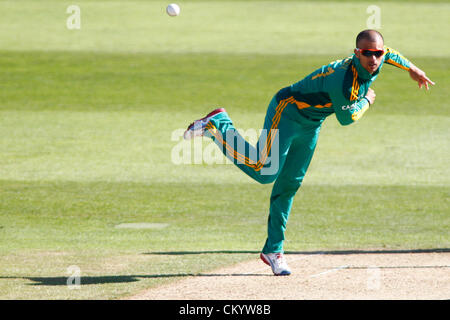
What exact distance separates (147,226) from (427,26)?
64.8 ft

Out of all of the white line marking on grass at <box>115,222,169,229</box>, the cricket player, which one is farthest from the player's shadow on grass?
the white line marking on grass at <box>115,222,169,229</box>

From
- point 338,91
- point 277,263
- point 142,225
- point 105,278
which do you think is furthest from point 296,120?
point 142,225

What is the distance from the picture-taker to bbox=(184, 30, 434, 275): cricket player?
6559mm

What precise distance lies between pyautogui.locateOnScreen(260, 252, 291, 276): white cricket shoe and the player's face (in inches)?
79.4

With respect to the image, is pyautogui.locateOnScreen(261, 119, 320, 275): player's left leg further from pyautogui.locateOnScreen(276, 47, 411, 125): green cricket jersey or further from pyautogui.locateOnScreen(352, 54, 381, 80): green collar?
pyautogui.locateOnScreen(352, 54, 381, 80): green collar

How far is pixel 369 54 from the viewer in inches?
254

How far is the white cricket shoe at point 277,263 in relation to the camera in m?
7.29

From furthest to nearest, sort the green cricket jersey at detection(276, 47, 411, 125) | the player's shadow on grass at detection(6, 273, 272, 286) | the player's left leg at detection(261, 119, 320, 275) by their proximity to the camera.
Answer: the player's left leg at detection(261, 119, 320, 275) → the player's shadow on grass at detection(6, 273, 272, 286) → the green cricket jersey at detection(276, 47, 411, 125)

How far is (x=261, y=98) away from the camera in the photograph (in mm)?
19266

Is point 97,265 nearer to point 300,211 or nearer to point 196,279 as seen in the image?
point 196,279

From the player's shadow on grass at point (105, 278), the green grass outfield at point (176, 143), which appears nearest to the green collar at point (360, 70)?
the player's shadow on grass at point (105, 278)

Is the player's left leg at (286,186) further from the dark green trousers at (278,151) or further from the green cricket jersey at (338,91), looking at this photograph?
the green cricket jersey at (338,91)

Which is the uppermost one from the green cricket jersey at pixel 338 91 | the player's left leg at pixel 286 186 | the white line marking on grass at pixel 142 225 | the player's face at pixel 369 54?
the player's face at pixel 369 54

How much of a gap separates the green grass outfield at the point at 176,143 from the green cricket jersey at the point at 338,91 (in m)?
1.98
